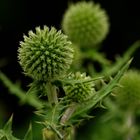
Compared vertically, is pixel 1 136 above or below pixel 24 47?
below

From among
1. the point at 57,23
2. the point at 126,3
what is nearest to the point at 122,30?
the point at 126,3

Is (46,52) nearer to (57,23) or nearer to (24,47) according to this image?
(24,47)

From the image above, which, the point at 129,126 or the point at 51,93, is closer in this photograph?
the point at 51,93

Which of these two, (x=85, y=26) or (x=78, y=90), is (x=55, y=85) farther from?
(x=85, y=26)

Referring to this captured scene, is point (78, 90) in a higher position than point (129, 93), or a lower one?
higher

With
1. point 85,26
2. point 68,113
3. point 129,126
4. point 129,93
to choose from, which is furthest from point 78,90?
point 85,26

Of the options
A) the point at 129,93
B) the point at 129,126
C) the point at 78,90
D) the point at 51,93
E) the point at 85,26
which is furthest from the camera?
the point at 85,26

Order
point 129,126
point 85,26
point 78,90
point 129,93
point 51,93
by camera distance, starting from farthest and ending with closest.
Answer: point 85,26 → point 129,93 → point 129,126 → point 78,90 → point 51,93
